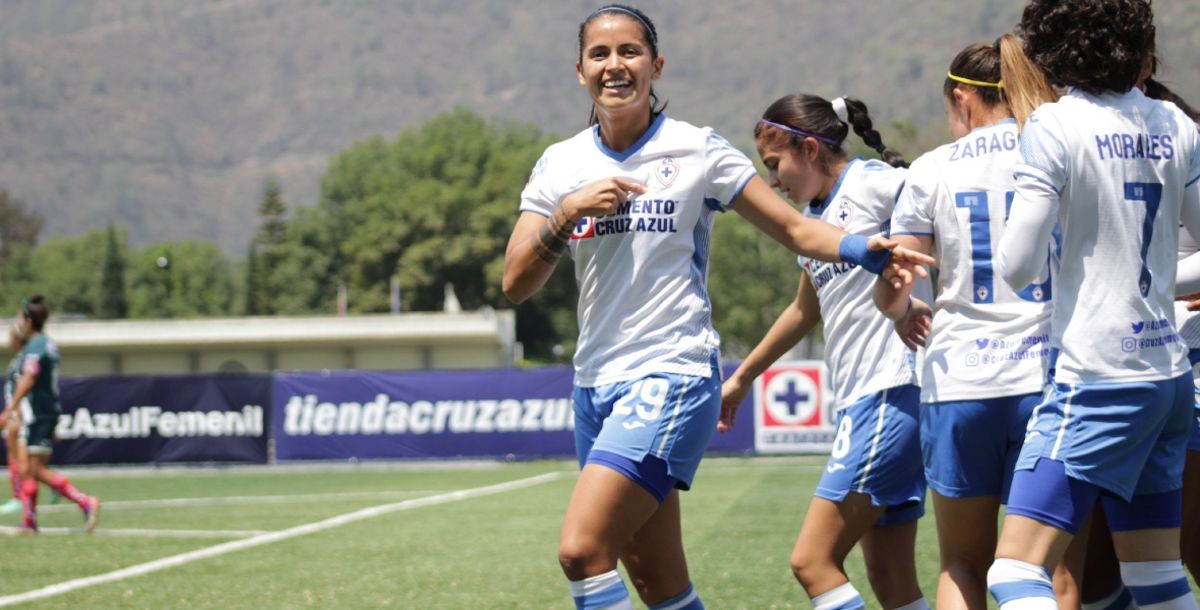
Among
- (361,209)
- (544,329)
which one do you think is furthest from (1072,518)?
(361,209)

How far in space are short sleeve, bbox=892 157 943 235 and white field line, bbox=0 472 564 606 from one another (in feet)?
19.8

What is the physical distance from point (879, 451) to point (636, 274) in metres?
1.14

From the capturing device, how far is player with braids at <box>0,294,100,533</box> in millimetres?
13898

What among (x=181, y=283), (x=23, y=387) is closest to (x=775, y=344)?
(x=23, y=387)

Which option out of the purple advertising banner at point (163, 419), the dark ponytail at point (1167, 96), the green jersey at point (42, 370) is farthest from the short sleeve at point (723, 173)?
the purple advertising banner at point (163, 419)

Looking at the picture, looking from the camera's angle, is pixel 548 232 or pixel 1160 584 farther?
pixel 548 232

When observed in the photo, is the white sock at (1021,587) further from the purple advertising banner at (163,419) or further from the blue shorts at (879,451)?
the purple advertising banner at (163,419)

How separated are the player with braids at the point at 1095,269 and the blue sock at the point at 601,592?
1155mm

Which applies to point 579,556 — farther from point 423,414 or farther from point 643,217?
point 423,414

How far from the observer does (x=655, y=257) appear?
5.04 metres

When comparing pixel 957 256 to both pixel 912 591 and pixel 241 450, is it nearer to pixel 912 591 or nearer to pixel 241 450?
pixel 912 591

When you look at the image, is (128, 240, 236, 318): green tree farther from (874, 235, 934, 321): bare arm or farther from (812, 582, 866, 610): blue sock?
(874, 235, 934, 321): bare arm

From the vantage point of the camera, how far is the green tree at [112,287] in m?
137

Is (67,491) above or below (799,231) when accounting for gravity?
below
